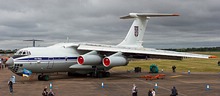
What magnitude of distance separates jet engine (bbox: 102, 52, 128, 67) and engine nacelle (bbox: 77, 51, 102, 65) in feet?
2.64

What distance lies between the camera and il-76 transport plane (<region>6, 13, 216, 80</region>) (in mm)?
23891

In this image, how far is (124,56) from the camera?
28.5 meters

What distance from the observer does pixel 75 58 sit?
2741 centimetres

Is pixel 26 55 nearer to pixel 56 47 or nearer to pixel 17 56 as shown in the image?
pixel 17 56

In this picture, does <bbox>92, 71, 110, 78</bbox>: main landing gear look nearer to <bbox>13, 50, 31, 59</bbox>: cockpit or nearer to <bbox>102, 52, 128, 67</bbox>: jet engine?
<bbox>102, 52, 128, 67</bbox>: jet engine

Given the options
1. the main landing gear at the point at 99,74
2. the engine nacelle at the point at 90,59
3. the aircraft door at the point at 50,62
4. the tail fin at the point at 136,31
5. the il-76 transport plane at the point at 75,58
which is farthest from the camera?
the tail fin at the point at 136,31

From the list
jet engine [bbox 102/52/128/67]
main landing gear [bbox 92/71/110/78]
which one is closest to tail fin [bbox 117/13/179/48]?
jet engine [bbox 102/52/128/67]

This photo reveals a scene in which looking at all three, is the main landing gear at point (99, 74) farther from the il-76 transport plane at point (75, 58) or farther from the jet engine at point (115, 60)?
the jet engine at point (115, 60)

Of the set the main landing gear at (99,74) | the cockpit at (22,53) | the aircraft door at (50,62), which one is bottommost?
the main landing gear at (99,74)

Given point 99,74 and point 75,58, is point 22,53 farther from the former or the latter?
point 99,74

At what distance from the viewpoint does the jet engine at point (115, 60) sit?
2648 cm

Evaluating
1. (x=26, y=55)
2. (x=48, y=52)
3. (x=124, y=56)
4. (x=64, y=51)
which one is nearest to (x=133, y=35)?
(x=124, y=56)

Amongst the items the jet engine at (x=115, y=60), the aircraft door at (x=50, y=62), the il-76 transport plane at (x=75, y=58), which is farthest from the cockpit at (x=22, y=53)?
the jet engine at (x=115, y=60)

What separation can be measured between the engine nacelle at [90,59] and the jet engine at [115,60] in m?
0.80
